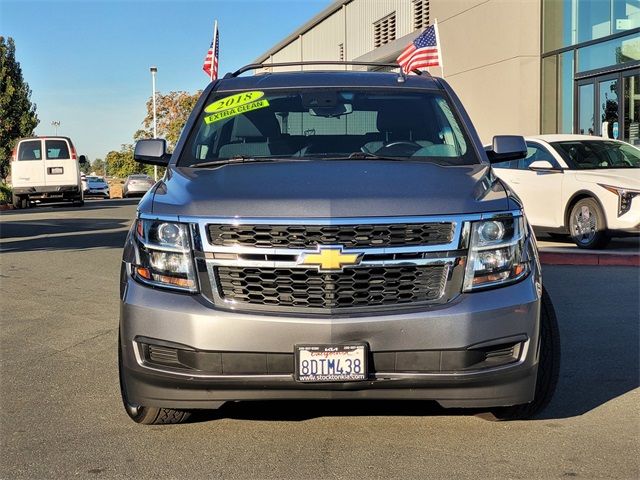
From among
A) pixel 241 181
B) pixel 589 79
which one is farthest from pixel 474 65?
pixel 241 181

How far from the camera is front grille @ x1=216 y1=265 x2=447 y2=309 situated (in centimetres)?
380

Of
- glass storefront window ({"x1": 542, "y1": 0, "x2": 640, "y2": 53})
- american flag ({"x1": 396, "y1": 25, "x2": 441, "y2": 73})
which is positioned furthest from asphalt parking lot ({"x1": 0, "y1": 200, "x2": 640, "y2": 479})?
glass storefront window ({"x1": 542, "y1": 0, "x2": 640, "y2": 53})

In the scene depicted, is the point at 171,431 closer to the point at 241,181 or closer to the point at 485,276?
the point at 241,181

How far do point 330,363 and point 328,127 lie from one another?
6.56ft

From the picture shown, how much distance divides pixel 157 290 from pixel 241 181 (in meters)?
0.71

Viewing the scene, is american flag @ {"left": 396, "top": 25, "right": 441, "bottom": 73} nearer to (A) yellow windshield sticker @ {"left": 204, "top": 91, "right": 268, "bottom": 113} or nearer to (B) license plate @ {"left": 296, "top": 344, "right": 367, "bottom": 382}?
(A) yellow windshield sticker @ {"left": 204, "top": 91, "right": 268, "bottom": 113}

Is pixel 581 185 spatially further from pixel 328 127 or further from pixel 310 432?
pixel 310 432

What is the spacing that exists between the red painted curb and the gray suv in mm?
6846

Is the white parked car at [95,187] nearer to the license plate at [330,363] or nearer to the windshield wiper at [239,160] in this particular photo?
the windshield wiper at [239,160]

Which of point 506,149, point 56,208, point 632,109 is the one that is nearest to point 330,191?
point 506,149

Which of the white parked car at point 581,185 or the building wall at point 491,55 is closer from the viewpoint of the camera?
the white parked car at point 581,185

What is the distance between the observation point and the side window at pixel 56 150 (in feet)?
96.9

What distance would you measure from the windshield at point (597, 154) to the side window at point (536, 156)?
0.15 metres

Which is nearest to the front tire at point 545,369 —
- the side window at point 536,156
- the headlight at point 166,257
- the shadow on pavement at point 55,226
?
the headlight at point 166,257
